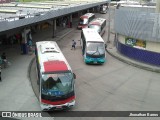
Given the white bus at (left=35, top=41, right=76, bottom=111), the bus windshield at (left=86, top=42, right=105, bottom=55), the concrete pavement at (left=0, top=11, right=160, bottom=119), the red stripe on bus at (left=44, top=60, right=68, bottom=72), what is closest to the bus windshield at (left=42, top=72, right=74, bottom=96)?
the white bus at (left=35, top=41, right=76, bottom=111)

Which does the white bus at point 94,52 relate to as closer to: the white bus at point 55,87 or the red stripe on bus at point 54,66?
the red stripe on bus at point 54,66

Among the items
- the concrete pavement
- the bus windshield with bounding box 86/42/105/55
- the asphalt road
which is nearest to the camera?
the concrete pavement

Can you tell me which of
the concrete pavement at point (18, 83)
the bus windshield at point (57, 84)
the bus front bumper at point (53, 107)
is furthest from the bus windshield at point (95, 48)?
the bus front bumper at point (53, 107)

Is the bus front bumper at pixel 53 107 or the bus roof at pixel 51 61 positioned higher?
the bus roof at pixel 51 61

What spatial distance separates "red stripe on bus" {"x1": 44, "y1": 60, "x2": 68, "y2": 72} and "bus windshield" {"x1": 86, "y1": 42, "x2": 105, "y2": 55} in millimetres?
9480

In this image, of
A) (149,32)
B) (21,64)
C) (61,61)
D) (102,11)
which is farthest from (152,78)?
(102,11)

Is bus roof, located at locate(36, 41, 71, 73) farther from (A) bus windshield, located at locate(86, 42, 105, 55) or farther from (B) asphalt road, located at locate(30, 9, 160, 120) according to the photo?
(A) bus windshield, located at locate(86, 42, 105, 55)

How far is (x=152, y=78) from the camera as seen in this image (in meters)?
22.7

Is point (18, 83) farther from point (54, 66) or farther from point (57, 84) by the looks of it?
point (57, 84)

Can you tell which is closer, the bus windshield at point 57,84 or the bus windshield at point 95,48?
the bus windshield at point 57,84

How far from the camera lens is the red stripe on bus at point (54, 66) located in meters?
15.6

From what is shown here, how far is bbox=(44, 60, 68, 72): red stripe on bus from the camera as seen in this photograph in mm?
15612

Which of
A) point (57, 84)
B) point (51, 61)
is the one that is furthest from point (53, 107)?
point (51, 61)

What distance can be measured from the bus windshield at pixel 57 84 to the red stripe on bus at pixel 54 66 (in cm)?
34
